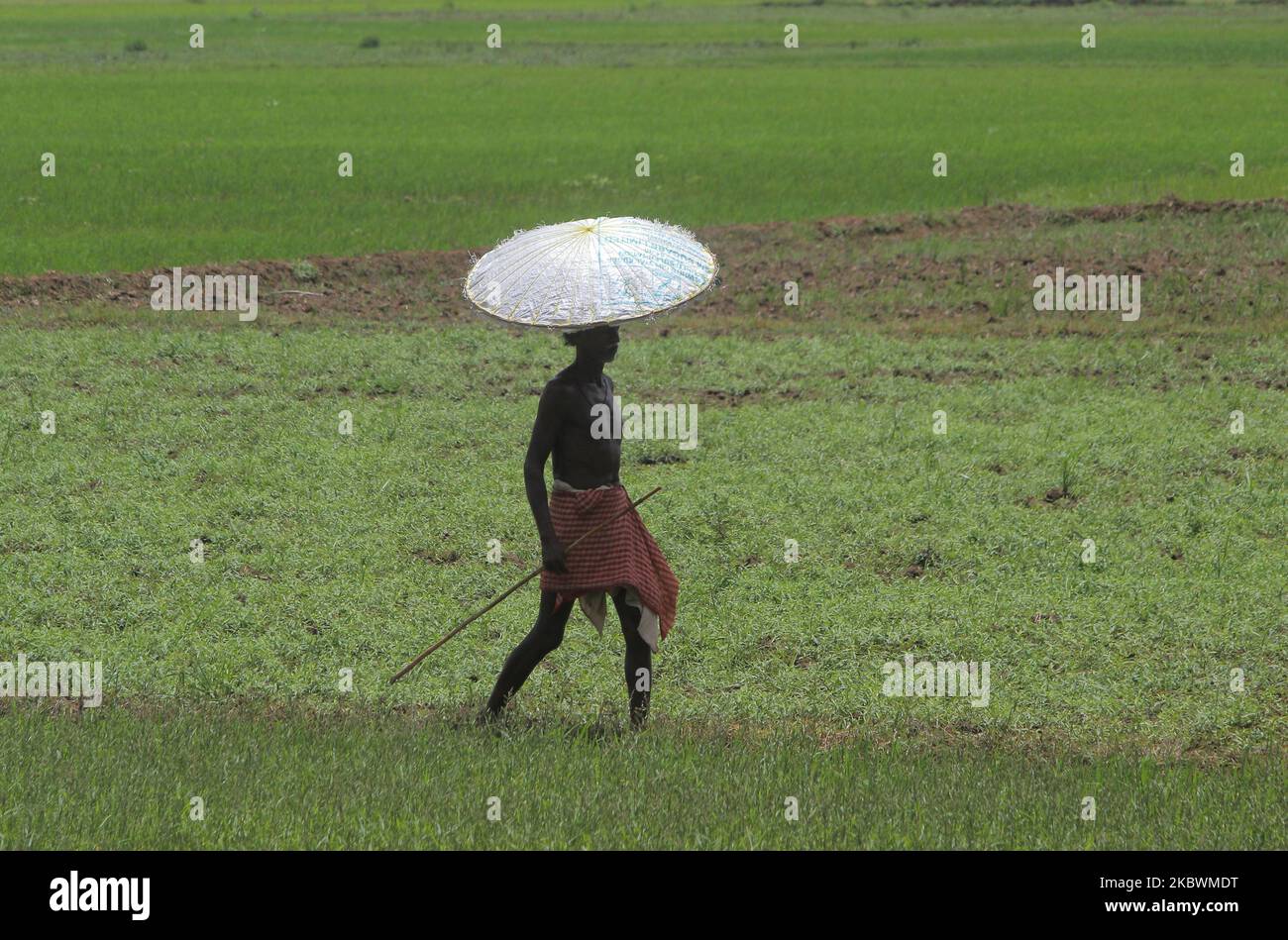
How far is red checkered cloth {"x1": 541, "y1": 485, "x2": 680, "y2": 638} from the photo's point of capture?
7629 millimetres

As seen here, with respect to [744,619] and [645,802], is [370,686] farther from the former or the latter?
[645,802]

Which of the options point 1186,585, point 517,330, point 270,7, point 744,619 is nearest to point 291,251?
point 517,330

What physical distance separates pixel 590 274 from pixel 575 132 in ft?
85.8

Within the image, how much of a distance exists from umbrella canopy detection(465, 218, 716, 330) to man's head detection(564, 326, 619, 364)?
43 cm

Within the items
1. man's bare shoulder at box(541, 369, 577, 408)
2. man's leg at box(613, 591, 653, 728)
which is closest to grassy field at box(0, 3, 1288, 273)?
man's bare shoulder at box(541, 369, 577, 408)

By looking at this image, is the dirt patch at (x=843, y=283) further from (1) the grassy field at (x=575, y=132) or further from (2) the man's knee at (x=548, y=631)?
(2) the man's knee at (x=548, y=631)

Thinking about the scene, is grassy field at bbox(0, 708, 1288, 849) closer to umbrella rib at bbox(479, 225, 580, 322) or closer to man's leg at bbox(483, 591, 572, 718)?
man's leg at bbox(483, 591, 572, 718)

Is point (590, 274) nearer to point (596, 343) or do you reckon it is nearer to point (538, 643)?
point (596, 343)

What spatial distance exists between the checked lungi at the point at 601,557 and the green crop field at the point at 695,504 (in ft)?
2.24

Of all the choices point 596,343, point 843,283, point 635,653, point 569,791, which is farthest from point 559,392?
point 843,283

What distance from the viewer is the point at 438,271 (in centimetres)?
2036

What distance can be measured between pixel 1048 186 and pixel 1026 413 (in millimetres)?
12513

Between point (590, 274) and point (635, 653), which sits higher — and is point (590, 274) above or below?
above

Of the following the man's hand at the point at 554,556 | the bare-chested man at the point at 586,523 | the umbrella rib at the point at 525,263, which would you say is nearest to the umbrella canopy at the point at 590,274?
the umbrella rib at the point at 525,263
